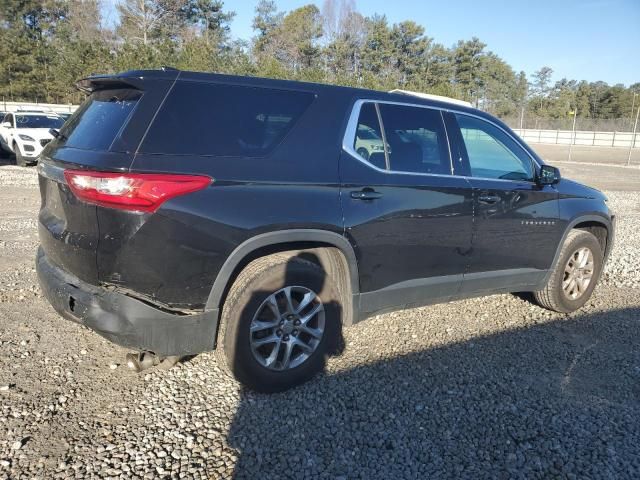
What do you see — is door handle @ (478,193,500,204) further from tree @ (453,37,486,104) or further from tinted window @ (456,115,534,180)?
tree @ (453,37,486,104)

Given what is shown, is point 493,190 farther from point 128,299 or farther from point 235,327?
point 128,299

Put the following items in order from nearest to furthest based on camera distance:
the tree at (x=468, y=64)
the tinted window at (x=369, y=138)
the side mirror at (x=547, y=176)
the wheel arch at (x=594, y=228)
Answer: the tinted window at (x=369, y=138) → the side mirror at (x=547, y=176) → the wheel arch at (x=594, y=228) → the tree at (x=468, y=64)

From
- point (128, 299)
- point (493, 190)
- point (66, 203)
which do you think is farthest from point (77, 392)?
point (493, 190)

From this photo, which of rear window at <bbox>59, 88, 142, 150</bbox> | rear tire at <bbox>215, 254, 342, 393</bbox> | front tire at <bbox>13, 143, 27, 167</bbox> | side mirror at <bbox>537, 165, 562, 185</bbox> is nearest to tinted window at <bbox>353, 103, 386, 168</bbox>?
rear tire at <bbox>215, 254, 342, 393</bbox>

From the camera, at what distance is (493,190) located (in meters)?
3.93

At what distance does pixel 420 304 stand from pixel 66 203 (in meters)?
2.48

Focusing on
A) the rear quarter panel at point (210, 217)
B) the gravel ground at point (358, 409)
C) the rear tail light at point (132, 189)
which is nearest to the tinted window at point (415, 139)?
the rear quarter panel at point (210, 217)

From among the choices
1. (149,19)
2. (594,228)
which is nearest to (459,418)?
(594,228)

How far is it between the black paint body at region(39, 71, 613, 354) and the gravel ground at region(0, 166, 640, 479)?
0.46m

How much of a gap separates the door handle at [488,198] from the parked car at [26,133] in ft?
46.3

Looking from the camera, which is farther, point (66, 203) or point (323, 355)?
point (323, 355)

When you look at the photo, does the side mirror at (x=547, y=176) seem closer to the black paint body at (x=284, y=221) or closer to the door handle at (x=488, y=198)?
the black paint body at (x=284, y=221)

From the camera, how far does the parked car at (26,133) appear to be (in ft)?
49.2

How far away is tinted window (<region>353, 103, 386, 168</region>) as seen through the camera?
3.36 metres
